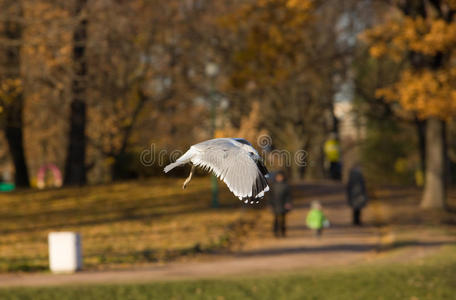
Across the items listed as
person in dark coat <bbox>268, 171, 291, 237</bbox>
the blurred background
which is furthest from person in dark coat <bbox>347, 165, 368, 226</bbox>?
person in dark coat <bbox>268, 171, 291, 237</bbox>

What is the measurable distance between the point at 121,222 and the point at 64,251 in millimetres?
6012

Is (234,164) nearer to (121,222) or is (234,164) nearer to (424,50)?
(424,50)

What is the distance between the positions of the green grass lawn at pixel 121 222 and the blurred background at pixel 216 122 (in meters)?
0.08

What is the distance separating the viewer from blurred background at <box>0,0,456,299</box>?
54.4ft

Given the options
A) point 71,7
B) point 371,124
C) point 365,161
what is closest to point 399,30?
point 71,7

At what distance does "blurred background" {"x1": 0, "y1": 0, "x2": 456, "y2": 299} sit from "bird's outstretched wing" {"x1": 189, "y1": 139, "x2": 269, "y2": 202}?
813cm


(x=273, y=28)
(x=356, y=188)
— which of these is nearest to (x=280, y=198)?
(x=356, y=188)

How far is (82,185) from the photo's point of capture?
26.5 metres

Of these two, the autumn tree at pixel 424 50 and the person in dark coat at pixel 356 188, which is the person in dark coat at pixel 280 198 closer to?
the person in dark coat at pixel 356 188

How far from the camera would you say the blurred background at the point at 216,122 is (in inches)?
653

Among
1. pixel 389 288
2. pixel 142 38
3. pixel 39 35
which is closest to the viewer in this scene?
pixel 389 288

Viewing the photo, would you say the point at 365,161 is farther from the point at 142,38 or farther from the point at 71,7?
the point at 71,7

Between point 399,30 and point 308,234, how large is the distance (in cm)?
712

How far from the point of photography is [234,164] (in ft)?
4.41
